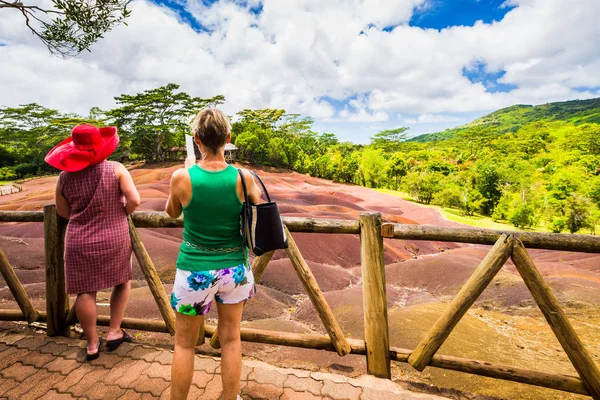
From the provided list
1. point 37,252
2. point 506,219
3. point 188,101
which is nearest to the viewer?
point 37,252

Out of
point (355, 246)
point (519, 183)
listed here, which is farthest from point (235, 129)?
point (355, 246)

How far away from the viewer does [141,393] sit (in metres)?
2.27

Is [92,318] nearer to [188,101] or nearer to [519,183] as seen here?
[519,183]

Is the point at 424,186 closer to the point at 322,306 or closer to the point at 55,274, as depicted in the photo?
the point at 322,306

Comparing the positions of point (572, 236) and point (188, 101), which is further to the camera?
point (188, 101)

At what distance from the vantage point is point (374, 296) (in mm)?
2465

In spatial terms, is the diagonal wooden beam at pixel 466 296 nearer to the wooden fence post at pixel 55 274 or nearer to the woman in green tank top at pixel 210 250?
the woman in green tank top at pixel 210 250

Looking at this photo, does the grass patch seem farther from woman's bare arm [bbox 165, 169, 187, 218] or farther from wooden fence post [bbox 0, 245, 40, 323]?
woman's bare arm [bbox 165, 169, 187, 218]

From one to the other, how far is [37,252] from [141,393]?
27.6ft

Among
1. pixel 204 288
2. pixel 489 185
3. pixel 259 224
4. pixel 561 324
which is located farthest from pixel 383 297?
pixel 489 185

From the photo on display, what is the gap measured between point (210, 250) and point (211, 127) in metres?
0.61

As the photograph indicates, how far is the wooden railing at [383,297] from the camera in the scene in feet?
7.16

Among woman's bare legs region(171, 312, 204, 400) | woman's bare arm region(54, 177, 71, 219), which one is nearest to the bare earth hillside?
woman's bare legs region(171, 312, 204, 400)

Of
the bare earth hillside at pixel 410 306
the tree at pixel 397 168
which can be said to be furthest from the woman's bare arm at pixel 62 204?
the tree at pixel 397 168
